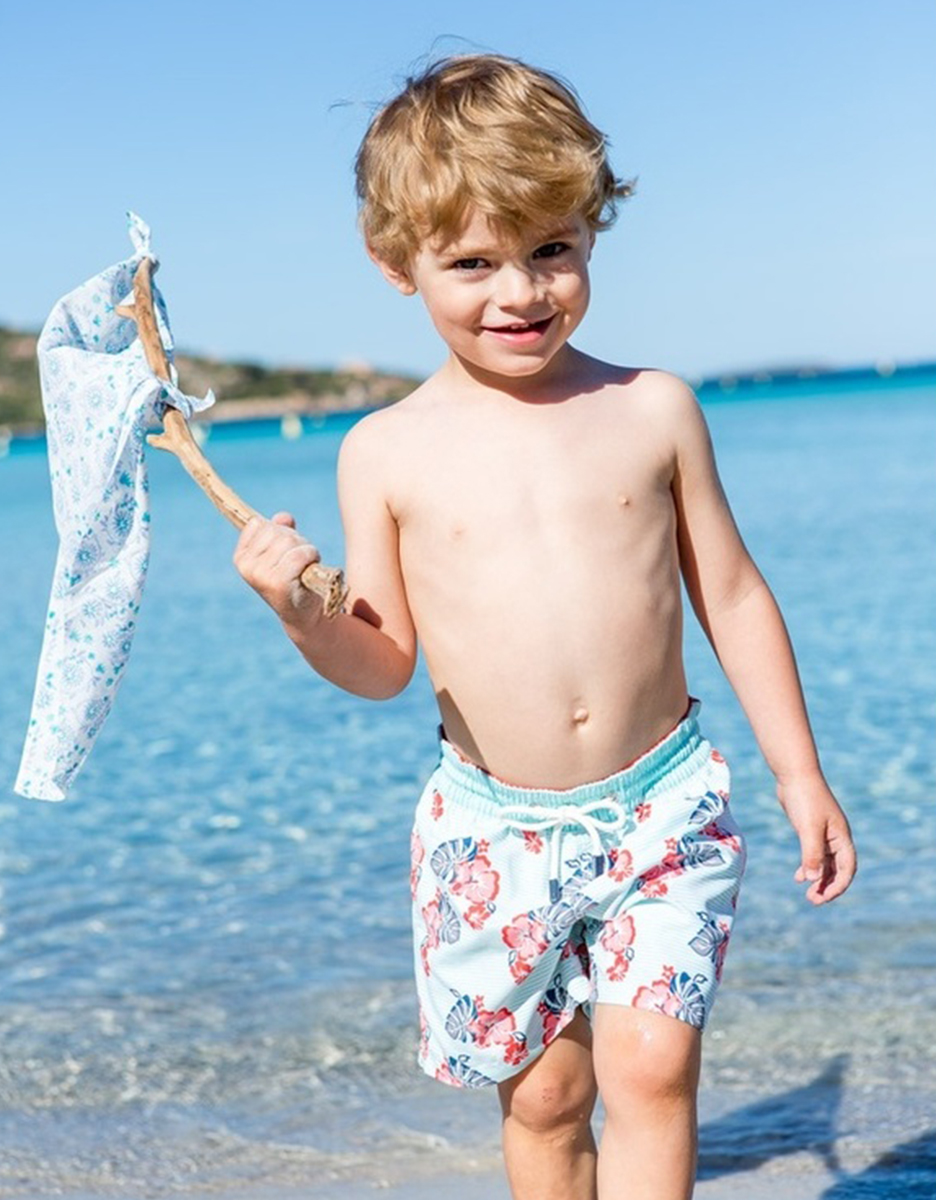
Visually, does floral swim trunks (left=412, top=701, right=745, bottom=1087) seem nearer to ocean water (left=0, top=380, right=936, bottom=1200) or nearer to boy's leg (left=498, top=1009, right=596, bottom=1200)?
boy's leg (left=498, top=1009, right=596, bottom=1200)

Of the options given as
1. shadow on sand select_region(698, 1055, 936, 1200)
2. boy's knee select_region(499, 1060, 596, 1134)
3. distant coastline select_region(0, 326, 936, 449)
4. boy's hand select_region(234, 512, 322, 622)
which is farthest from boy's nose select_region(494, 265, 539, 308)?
distant coastline select_region(0, 326, 936, 449)

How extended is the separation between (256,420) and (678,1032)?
12505 centimetres

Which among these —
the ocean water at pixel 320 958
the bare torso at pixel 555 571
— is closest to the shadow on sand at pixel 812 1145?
the ocean water at pixel 320 958

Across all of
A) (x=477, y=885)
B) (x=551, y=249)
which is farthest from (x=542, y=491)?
(x=477, y=885)

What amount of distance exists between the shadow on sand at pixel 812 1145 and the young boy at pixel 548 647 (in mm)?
715

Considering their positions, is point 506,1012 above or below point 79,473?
below

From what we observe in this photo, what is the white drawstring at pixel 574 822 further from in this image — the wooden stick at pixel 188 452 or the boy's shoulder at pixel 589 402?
the boy's shoulder at pixel 589 402

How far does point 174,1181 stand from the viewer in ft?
11.1

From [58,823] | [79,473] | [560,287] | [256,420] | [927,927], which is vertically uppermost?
[560,287]

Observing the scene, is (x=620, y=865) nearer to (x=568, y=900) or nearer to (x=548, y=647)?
(x=568, y=900)

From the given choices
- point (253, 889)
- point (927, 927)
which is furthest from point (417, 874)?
point (253, 889)

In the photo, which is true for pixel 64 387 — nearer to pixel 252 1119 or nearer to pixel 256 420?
pixel 252 1119

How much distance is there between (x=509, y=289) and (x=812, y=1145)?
6.00 ft

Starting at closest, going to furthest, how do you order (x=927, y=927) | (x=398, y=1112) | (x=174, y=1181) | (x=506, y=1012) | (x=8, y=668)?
1. (x=506, y=1012)
2. (x=174, y=1181)
3. (x=398, y=1112)
4. (x=927, y=927)
5. (x=8, y=668)
